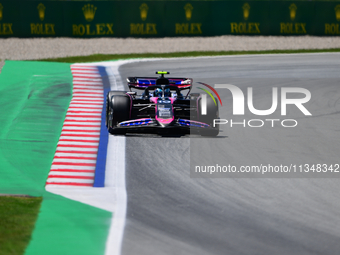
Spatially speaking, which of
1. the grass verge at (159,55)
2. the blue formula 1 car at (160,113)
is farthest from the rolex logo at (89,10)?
the blue formula 1 car at (160,113)

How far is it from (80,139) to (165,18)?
16953 millimetres

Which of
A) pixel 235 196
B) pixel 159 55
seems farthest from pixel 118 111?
pixel 159 55

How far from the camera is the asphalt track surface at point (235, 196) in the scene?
22.9 feet

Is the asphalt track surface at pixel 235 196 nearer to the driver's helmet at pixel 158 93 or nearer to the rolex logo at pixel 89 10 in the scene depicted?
the driver's helmet at pixel 158 93

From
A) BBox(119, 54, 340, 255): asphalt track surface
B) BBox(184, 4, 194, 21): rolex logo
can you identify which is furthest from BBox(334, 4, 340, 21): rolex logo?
BBox(119, 54, 340, 255): asphalt track surface

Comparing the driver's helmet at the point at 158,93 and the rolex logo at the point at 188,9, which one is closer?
the driver's helmet at the point at 158,93

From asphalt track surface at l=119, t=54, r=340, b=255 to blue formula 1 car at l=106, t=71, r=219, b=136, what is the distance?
0.48m

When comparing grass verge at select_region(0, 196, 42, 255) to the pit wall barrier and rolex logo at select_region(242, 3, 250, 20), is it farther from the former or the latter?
rolex logo at select_region(242, 3, 250, 20)

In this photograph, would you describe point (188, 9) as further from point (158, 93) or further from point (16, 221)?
point (16, 221)

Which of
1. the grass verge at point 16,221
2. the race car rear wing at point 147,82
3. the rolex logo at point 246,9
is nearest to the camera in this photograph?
the grass verge at point 16,221

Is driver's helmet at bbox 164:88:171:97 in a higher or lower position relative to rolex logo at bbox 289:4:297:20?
lower

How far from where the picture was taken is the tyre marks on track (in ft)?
31.7

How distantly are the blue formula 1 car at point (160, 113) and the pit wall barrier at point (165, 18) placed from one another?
15514mm

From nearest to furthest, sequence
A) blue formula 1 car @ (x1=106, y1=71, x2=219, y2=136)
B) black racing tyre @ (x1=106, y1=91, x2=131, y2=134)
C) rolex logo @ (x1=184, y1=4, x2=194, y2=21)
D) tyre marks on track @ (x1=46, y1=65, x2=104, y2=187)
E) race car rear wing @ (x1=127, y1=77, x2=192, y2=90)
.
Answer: tyre marks on track @ (x1=46, y1=65, x2=104, y2=187)
blue formula 1 car @ (x1=106, y1=71, x2=219, y2=136)
black racing tyre @ (x1=106, y1=91, x2=131, y2=134)
race car rear wing @ (x1=127, y1=77, x2=192, y2=90)
rolex logo @ (x1=184, y1=4, x2=194, y2=21)
